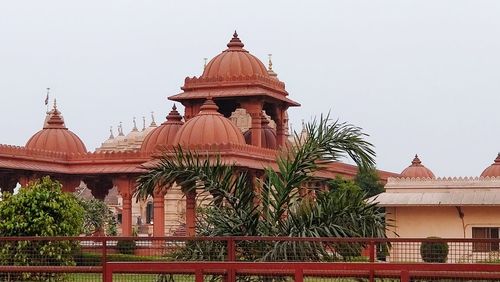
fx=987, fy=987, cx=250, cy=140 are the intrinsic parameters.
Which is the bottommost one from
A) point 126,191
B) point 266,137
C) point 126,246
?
point 126,246

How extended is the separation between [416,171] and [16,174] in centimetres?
2093

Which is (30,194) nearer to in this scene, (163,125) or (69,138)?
(163,125)

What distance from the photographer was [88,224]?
38.8m

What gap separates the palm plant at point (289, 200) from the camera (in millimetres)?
12070

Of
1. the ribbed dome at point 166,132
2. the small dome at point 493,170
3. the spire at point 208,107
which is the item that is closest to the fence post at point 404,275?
the spire at point 208,107

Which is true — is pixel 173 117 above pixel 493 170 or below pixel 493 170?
above

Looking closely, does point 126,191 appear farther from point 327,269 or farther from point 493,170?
point 327,269

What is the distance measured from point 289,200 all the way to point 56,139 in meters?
21.4

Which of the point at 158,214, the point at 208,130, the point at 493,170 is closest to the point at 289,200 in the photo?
the point at 208,130

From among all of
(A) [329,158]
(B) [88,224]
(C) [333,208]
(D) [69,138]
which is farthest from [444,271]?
(B) [88,224]

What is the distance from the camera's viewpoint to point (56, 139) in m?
32.8

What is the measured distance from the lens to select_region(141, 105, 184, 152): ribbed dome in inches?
1202

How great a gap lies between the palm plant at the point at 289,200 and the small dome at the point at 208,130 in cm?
1276

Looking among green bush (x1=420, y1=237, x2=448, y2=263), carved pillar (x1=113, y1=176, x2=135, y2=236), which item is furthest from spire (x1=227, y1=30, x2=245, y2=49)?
green bush (x1=420, y1=237, x2=448, y2=263)
